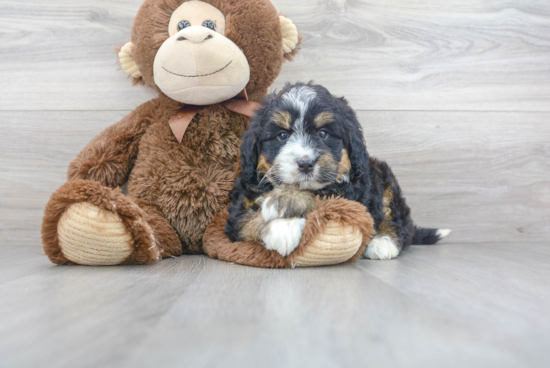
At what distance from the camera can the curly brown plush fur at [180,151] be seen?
1.85m

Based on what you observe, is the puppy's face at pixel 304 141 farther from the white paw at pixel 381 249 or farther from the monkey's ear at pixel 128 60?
the monkey's ear at pixel 128 60

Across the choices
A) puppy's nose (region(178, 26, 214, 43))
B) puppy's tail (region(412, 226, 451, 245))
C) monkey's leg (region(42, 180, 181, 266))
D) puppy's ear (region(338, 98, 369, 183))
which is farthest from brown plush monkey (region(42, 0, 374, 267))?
puppy's tail (region(412, 226, 451, 245))

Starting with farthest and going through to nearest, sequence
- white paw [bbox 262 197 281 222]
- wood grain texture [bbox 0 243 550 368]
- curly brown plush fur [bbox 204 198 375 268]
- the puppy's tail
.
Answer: the puppy's tail < white paw [bbox 262 197 281 222] < curly brown plush fur [bbox 204 198 375 268] < wood grain texture [bbox 0 243 550 368]

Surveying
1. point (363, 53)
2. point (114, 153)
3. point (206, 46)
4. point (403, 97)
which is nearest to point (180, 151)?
point (114, 153)

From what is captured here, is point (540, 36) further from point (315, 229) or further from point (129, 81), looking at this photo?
point (129, 81)

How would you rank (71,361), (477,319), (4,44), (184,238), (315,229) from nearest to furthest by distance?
(71,361) → (477,319) → (315,229) → (184,238) → (4,44)

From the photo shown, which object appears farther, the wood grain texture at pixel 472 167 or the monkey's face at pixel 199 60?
the wood grain texture at pixel 472 167

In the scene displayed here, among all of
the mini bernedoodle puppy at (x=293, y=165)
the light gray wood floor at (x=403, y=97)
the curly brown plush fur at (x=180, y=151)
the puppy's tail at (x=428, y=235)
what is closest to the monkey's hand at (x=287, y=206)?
the mini bernedoodle puppy at (x=293, y=165)

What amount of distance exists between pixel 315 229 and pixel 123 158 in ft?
3.34

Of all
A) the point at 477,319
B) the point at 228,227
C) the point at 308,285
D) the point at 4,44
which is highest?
the point at 4,44

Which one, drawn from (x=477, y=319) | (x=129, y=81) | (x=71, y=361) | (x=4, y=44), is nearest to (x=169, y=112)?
(x=129, y=81)

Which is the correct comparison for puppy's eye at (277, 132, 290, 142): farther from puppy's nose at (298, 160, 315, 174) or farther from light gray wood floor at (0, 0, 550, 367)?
light gray wood floor at (0, 0, 550, 367)

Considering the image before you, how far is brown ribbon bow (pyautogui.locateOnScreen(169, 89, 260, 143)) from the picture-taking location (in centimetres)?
191

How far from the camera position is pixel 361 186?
66.8 inches
